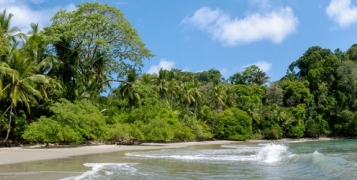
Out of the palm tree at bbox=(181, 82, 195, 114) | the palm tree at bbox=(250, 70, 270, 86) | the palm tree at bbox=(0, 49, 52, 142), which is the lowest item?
the palm tree at bbox=(0, 49, 52, 142)

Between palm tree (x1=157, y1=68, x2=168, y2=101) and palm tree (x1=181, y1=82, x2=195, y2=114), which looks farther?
palm tree (x1=181, y1=82, x2=195, y2=114)

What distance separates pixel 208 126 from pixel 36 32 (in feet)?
95.8

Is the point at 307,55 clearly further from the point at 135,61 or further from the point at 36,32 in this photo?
the point at 36,32

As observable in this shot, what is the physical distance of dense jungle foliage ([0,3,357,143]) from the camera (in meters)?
28.3

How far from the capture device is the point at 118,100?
46.2m

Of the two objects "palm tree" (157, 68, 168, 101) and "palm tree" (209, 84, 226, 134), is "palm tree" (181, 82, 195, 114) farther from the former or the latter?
"palm tree" (209, 84, 226, 134)

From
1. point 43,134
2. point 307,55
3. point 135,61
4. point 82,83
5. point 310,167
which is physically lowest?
point 310,167

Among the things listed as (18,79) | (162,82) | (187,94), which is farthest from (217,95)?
(18,79)

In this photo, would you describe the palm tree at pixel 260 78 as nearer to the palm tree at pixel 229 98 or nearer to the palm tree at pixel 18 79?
the palm tree at pixel 229 98

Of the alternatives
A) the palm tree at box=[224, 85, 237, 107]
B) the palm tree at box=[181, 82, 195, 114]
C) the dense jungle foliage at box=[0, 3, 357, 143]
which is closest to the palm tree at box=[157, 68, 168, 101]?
the dense jungle foliage at box=[0, 3, 357, 143]

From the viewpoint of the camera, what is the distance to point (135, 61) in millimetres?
38188

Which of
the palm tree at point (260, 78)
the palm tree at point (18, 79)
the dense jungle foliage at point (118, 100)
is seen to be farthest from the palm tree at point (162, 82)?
the palm tree at point (260, 78)

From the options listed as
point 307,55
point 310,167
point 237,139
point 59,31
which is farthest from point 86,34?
point 307,55

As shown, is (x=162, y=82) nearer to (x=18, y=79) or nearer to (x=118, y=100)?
(x=118, y=100)
